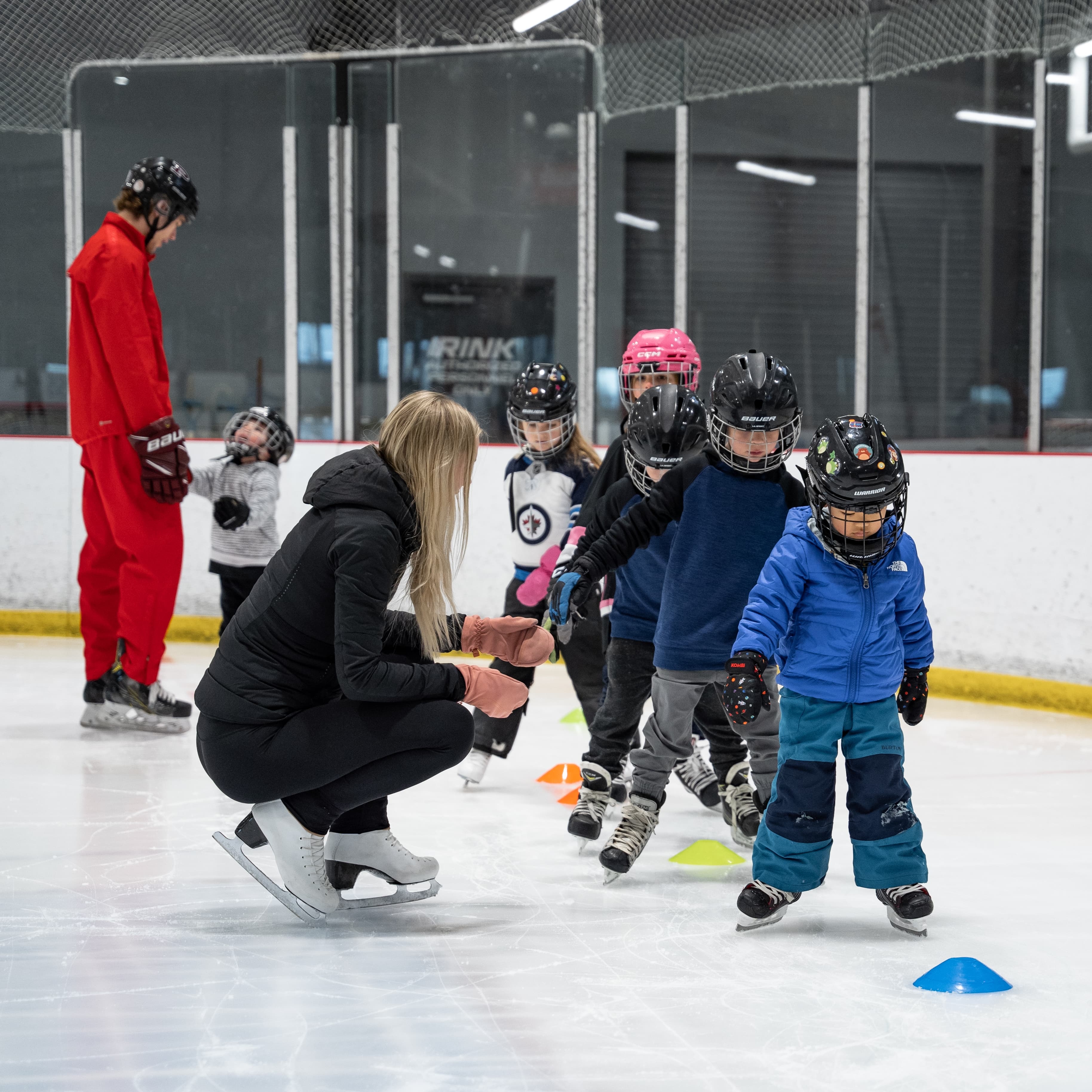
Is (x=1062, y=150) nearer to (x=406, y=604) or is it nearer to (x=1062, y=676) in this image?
(x=1062, y=676)

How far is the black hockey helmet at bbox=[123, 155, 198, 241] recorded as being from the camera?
3977 mm

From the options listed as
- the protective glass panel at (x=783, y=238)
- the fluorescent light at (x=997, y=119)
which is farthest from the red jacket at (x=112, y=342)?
the fluorescent light at (x=997, y=119)

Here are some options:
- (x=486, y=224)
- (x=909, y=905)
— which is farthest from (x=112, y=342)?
(x=486, y=224)

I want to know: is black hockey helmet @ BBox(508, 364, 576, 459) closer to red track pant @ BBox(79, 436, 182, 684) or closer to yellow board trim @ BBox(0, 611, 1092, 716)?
red track pant @ BBox(79, 436, 182, 684)

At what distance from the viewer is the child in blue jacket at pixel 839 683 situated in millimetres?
2189

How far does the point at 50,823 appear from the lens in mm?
2986

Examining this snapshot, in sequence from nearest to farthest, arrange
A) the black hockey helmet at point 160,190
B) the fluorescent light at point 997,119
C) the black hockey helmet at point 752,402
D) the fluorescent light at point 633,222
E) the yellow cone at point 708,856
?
1. the black hockey helmet at point 752,402
2. the yellow cone at point 708,856
3. the black hockey helmet at point 160,190
4. the fluorescent light at point 633,222
5. the fluorescent light at point 997,119

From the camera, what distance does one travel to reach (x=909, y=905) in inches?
87.5

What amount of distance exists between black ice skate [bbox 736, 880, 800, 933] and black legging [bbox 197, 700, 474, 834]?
1.79ft

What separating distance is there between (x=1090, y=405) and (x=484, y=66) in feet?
11.2

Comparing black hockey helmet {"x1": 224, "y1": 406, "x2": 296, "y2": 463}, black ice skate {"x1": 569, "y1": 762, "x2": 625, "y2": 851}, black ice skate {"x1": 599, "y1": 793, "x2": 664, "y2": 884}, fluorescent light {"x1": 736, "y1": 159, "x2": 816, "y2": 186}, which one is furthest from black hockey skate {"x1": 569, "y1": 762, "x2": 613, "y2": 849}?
fluorescent light {"x1": 736, "y1": 159, "x2": 816, "y2": 186}

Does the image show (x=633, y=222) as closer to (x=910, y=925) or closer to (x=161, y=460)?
(x=161, y=460)

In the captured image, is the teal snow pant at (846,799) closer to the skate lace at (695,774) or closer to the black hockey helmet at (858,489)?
the black hockey helmet at (858,489)

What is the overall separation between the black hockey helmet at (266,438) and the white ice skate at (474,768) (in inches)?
59.7
